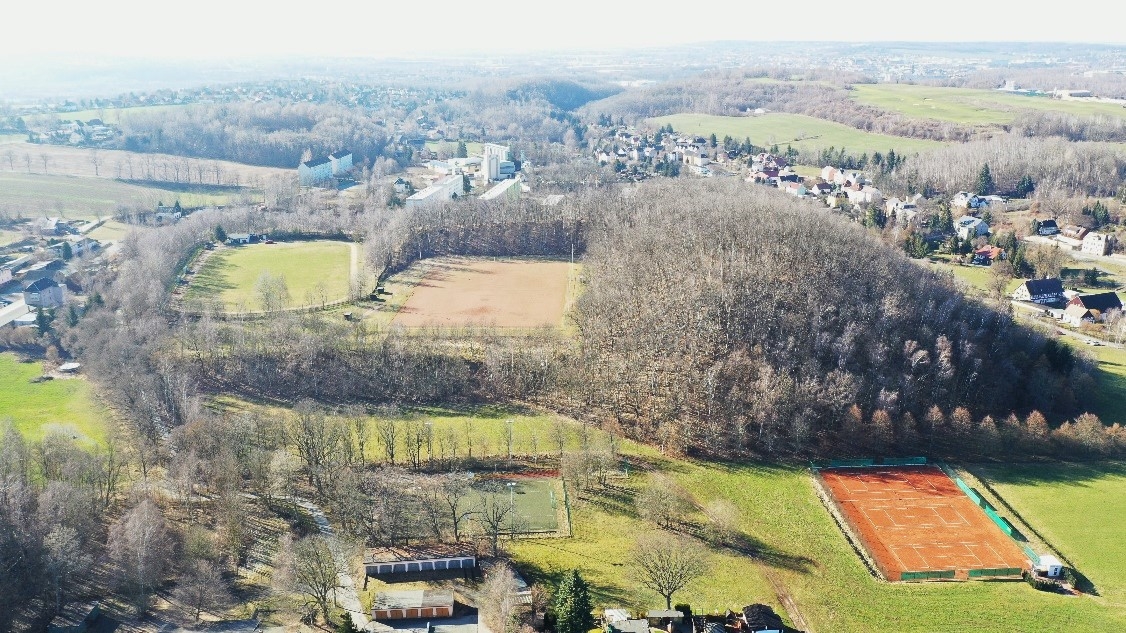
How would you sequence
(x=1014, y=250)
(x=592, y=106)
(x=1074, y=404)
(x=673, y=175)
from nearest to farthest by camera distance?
(x=1074, y=404) → (x=1014, y=250) → (x=673, y=175) → (x=592, y=106)

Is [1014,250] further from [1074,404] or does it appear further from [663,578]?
[663,578]

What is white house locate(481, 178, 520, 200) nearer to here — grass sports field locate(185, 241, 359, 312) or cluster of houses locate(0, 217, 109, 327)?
grass sports field locate(185, 241, 359, 312)

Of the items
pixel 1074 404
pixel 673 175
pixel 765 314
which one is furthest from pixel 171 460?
pixel 673 175

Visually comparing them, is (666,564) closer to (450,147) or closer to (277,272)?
(277,272)

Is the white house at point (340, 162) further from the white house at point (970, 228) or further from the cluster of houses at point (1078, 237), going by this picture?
the cluster of houses at point (1078, 237)

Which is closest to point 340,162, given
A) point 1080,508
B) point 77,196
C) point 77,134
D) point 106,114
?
point 77,196

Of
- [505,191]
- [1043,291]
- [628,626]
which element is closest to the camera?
[628,626]
